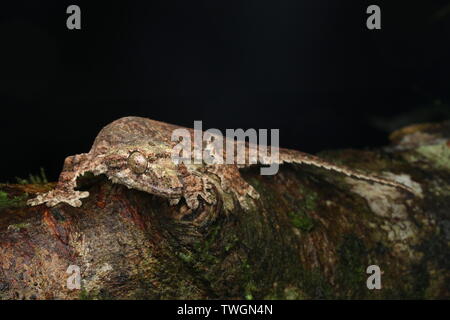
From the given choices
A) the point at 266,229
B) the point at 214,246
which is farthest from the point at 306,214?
the point at 214,246

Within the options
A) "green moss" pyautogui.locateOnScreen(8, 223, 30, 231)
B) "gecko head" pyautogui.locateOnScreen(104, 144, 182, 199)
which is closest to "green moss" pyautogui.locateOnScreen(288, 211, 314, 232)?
"gecko head" pyautogui.locateOnScreen(104, 144, 182, 199)

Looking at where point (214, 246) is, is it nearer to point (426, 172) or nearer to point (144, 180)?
point (144, 180)

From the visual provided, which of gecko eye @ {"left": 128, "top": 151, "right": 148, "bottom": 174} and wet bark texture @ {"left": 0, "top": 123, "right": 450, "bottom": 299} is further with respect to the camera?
gecko eye @ {"left": 128, "top": 151, "right": 148, "bottom": 174}

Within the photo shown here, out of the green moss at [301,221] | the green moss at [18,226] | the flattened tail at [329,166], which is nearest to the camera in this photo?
the green moss at [18,226]

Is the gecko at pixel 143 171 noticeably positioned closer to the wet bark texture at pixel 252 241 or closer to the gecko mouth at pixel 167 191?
the gecko mouth at pixel 167 191

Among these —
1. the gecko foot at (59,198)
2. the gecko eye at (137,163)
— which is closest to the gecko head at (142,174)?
the gecko eye at (137,163)

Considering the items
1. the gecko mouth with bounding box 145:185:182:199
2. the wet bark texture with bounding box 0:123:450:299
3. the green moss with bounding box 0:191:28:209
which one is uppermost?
the gecko mouth with bounding box 145:185:182:199

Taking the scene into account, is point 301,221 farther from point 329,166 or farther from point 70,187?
point 70,187

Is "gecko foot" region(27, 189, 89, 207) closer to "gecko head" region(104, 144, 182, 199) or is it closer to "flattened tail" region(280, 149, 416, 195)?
"gecko head" region(104, 144, 182, 199)
